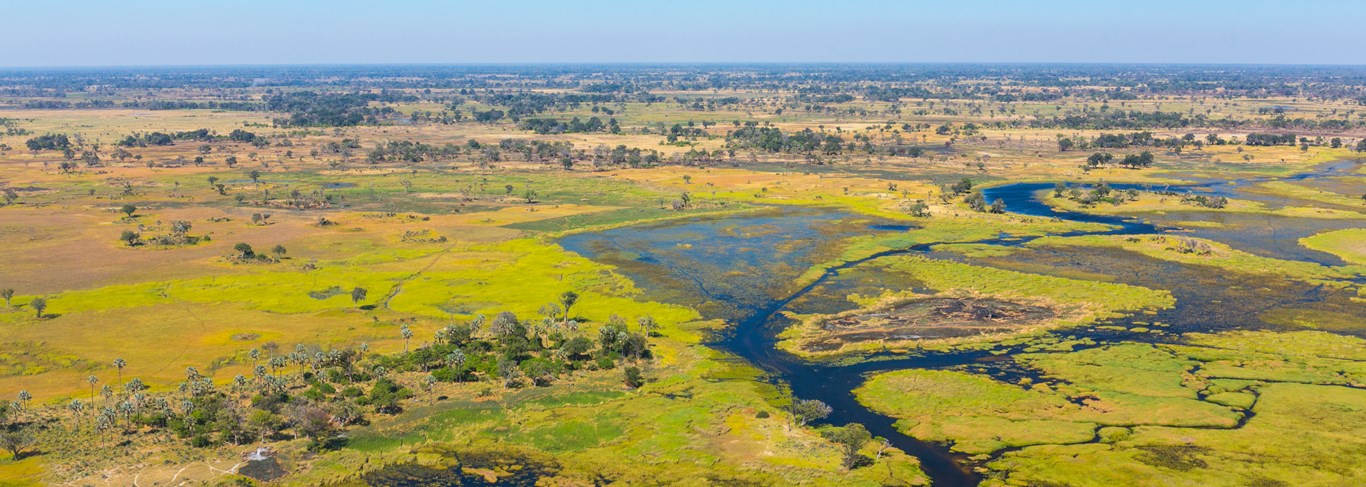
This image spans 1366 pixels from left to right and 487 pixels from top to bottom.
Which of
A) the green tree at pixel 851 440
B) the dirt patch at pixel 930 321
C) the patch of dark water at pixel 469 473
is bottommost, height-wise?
the patch of dark water at pixel 469 473

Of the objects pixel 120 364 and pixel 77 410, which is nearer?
pixel 77 410

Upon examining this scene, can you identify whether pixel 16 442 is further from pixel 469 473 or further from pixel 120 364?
pixel 469 473

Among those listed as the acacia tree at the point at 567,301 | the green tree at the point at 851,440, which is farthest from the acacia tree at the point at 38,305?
the green tree at the point at 851,440

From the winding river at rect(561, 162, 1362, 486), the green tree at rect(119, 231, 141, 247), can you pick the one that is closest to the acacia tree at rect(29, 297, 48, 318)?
the green tree at rect(119, 231, 141, 247)

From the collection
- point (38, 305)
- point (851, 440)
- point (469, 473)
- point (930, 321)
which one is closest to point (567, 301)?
point (469, 473)

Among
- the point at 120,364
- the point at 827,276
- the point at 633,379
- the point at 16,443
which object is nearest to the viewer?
the point at 16,443

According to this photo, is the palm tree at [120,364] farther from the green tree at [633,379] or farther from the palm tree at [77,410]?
the green tree at [633,379]

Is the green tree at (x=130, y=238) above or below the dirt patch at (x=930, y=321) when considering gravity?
above
